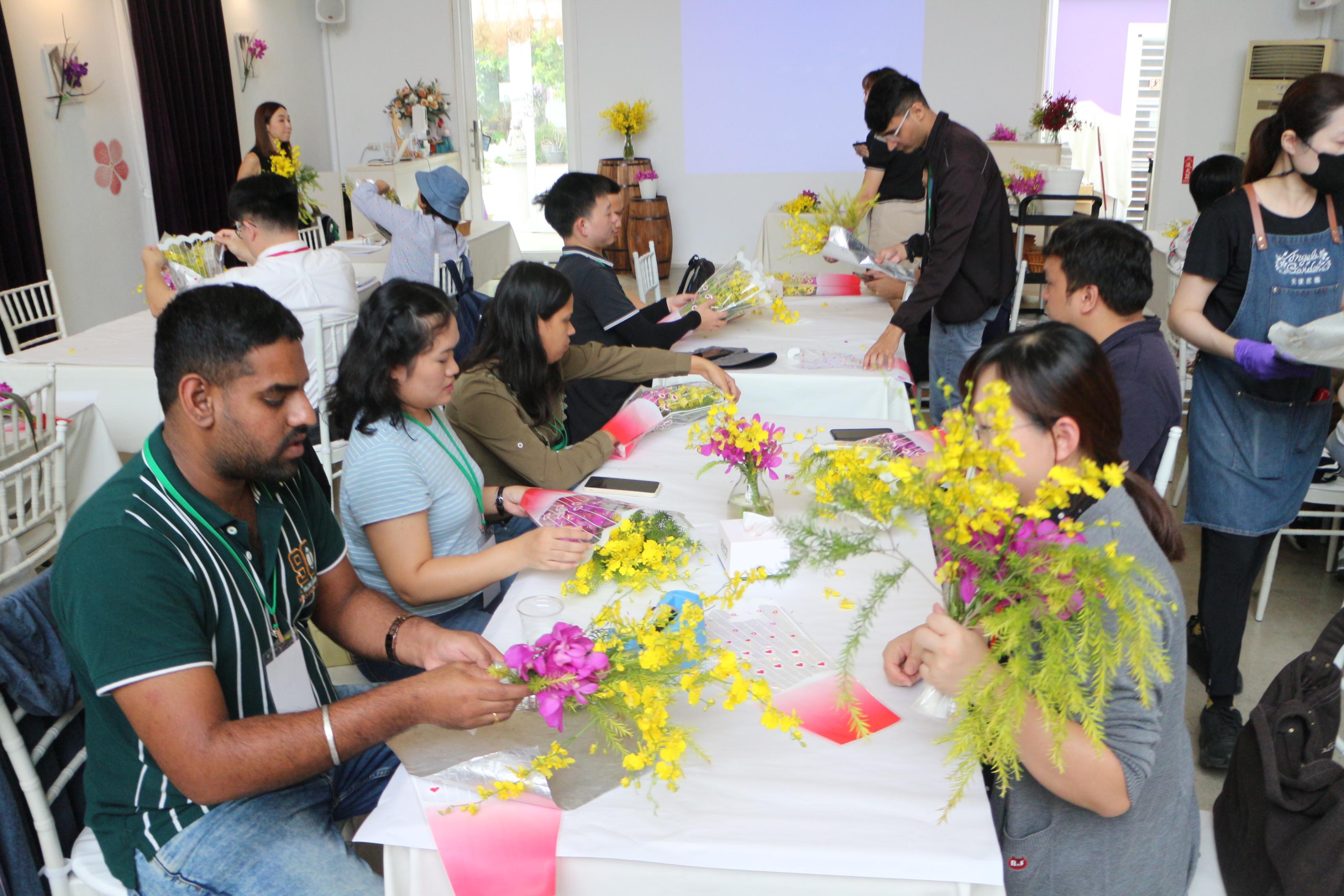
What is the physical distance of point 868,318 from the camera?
387cm

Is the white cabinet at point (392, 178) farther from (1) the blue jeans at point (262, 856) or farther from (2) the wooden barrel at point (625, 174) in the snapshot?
(1) the blue jeans at point (262, 856)

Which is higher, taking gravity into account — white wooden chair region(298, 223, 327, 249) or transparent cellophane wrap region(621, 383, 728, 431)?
white wooden chair region(298, 223, 327, 249)

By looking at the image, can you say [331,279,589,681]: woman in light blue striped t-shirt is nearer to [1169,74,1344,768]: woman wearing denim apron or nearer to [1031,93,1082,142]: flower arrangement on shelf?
[1169,74,1344,768]: woman wearing denim apron

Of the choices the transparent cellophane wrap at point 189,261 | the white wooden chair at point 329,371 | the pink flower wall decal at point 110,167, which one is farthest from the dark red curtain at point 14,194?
the white wooden chair at point 329,371

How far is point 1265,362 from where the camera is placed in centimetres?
219

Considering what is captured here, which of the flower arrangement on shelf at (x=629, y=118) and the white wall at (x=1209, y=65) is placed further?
the flower arrangement on shelf at (x=629, y=118)

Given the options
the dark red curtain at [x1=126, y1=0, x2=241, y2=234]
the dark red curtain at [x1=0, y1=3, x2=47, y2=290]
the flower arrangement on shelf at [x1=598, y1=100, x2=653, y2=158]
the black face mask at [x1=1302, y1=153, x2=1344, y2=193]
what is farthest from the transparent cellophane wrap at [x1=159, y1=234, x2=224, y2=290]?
the flower arrangement on shelf at [x1=598, y1=100, x2=653, y2=158]

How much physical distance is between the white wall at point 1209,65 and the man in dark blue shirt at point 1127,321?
673 cm

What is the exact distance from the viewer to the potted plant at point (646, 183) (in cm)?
864

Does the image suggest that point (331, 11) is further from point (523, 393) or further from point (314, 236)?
point (523, 393)

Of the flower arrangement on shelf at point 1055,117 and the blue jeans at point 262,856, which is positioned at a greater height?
the flower arrangement on shelf at point 1055,117

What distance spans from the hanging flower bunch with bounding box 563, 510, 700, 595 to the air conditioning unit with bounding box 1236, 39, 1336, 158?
7548 mm

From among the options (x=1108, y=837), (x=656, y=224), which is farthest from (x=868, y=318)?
(x=656, y=224)

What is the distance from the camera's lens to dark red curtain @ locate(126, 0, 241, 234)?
639 centimetres
